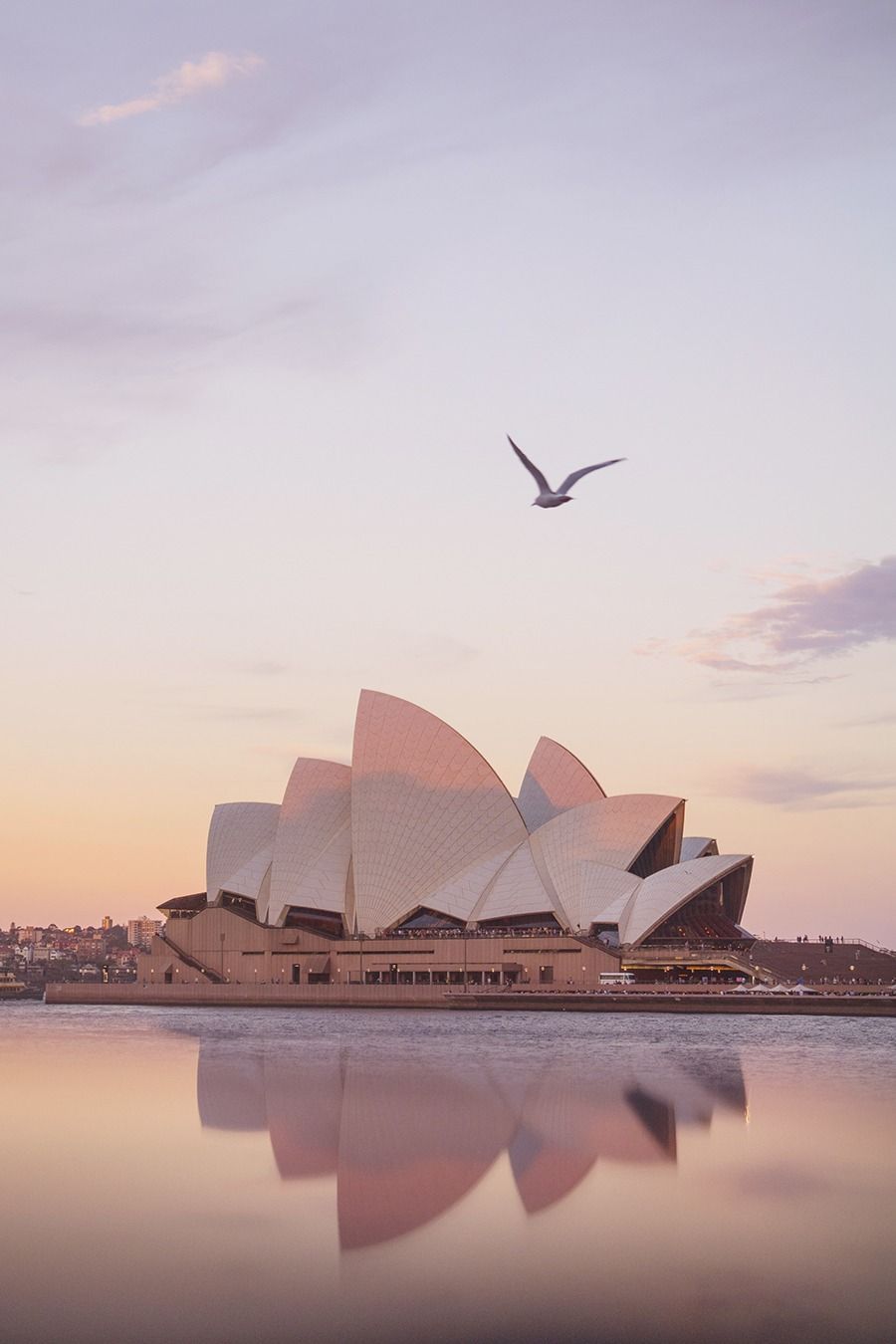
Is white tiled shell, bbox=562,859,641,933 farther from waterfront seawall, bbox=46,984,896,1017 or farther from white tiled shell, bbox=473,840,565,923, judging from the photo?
waterfront seawall, bbox=46,984,896,1017

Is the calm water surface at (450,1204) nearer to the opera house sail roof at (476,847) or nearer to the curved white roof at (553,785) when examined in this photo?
the opera house sail roof at (476,847)

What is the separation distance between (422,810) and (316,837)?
7.64 metres

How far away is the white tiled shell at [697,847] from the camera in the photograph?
7331 centimetres

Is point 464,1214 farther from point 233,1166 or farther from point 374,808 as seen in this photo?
point 374,808

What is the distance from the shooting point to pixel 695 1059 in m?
33.9

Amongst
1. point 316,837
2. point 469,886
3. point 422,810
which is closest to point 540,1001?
point 469,886

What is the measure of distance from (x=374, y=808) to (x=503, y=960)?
30.8 feet

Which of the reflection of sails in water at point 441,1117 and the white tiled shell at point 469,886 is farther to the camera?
the white tiled shell at point 469,886

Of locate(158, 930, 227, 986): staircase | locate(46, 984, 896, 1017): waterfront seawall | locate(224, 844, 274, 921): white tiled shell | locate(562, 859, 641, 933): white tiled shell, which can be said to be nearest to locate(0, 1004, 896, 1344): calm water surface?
locate(46, 984, 896, 1017): waterfront seawall

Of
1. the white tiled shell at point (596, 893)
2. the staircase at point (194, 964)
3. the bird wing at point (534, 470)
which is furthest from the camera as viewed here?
the staircase at point (194, 964)

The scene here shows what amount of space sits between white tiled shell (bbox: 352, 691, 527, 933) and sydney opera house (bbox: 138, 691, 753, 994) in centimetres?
7

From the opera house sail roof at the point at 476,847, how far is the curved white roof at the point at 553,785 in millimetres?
70

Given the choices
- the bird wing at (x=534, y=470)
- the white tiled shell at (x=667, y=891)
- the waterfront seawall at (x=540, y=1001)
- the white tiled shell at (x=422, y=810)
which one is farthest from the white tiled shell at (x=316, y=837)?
the bird wing at (x=534, y=470)

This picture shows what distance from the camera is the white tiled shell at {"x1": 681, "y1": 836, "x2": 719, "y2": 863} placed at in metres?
73.3
